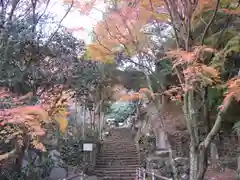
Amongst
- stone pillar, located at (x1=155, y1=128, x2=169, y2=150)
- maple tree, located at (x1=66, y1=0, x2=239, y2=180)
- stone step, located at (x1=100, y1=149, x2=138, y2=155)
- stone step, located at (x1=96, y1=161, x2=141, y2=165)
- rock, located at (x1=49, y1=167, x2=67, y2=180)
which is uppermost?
maple tree, located at (x1=66, y1=0, x2=239, y2=180)

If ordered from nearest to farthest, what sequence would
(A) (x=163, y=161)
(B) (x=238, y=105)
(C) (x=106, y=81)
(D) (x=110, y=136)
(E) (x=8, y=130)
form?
(E) (x=8, y=130) → (B) (x=238, y=105) → (A) (x=163, y=161) → (C) (x=106, y=81) → (D) (x=110, y=136)

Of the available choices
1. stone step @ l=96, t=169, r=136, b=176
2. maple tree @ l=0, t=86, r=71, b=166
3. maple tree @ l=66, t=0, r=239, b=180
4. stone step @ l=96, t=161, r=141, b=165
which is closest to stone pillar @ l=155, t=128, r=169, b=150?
stone step @ l=96, t=161, r=141, b=165

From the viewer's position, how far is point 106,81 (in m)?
15.8

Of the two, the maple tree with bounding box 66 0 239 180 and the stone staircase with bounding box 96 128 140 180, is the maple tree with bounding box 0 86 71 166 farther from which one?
the stone staircase with bounding box 96 128 140 180

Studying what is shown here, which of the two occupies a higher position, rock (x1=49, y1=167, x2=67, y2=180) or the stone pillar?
the stone pillar

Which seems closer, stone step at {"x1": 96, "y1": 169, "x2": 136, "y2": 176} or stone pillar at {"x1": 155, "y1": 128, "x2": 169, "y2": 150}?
stone step at {"x1": 96, "y1": 169, "x2": 136, "y2": 176}

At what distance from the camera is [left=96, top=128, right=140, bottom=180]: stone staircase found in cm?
1414

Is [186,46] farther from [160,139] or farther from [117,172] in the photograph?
[160,139]

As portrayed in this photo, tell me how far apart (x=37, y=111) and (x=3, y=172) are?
4.76 m

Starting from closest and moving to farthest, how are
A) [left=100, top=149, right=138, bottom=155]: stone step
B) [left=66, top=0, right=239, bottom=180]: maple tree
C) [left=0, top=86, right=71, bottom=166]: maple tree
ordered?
[left=0, top=86, right=71, bottom=166]: maple tree, [left=66, top=0, right=239, bottom=180]: maple tree, [left=100, top=149, right=138, bottom=155]: stone step

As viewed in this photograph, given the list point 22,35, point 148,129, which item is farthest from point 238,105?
point 22,35

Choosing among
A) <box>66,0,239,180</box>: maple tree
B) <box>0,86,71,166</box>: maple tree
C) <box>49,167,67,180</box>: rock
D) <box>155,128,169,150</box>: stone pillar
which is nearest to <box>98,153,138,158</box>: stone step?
<box>155,128,169,150</box>: stone pillar

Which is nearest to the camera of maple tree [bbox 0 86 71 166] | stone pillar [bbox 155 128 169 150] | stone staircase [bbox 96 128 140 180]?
maple tree [bbox 0 86 71 166]

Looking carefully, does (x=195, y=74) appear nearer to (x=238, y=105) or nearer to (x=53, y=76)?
(x=53, y=76)
